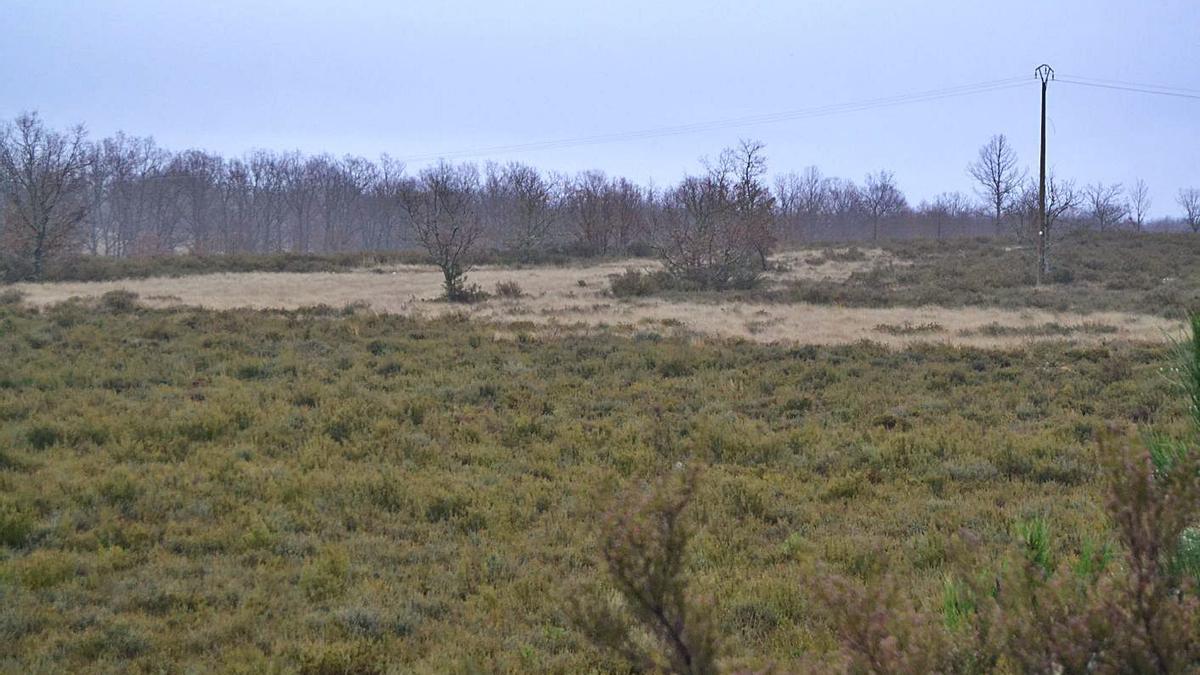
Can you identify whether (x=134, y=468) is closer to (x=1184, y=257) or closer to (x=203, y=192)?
(x=1184, y=257)

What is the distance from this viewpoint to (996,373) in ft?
41.9

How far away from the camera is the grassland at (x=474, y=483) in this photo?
469 cm

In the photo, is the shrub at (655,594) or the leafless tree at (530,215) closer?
the shrub at (655,594)

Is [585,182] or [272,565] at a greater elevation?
[585,182]

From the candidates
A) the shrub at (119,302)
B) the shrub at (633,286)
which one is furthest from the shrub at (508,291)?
the shrub at (119,302)

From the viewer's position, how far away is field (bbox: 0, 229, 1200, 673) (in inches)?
185

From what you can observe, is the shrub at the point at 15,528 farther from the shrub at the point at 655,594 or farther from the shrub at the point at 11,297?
the shrub at the point at 11,297

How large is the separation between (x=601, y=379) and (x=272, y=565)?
734 centimetres

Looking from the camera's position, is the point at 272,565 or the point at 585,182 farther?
the point at 585,182

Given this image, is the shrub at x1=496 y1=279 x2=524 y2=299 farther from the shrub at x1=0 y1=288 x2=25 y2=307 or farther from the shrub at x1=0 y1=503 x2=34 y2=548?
the shrub at x1=0 y1=503 x2=34 y2=548

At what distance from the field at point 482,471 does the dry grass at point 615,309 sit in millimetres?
482

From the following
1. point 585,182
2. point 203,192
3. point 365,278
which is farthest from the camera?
point 203,192

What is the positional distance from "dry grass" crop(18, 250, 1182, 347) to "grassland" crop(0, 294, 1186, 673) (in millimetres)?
2984

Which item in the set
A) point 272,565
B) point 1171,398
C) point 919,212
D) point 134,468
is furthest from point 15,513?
point 919,212
